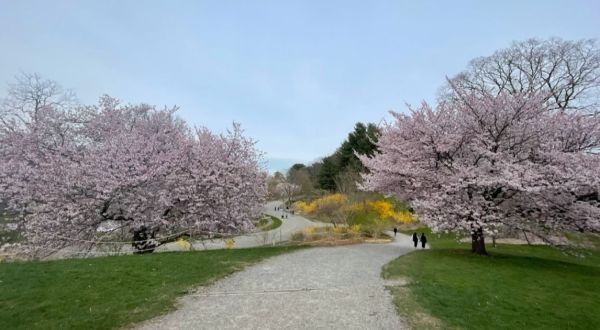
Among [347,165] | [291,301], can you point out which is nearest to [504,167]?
[291,301]

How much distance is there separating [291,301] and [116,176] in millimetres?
8884

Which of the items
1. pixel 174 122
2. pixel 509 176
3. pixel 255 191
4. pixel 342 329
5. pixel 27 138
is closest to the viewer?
pixel 342 329

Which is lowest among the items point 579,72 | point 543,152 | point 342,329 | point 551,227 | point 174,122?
point 342,329

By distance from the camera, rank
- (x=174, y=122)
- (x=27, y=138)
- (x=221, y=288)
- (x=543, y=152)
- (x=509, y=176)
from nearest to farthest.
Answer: (x=221, y=288), (x=509, y=176), (x=543, y=152), (x=27, y=138), (x=174, y=122)

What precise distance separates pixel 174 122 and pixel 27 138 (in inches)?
229

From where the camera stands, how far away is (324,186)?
57.2 metres

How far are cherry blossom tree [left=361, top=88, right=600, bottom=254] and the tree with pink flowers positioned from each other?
7179 millimetres

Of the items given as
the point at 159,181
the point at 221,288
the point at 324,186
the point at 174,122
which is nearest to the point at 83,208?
the point at 159,181

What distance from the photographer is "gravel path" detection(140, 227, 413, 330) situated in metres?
6.27

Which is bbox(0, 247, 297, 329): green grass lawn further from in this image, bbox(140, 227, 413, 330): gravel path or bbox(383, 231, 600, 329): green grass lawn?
bbox(383, 231, 600, 329): green grass lawn

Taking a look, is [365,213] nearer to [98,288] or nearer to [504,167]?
[504,167]

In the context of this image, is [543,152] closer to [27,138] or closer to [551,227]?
[551,227]

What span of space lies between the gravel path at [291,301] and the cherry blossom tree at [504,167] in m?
4.29

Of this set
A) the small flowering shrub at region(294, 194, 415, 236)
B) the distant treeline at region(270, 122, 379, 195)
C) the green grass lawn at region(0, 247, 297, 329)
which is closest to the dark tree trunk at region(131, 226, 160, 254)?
the green grass lawn at region(0, 247, 297, 329)
